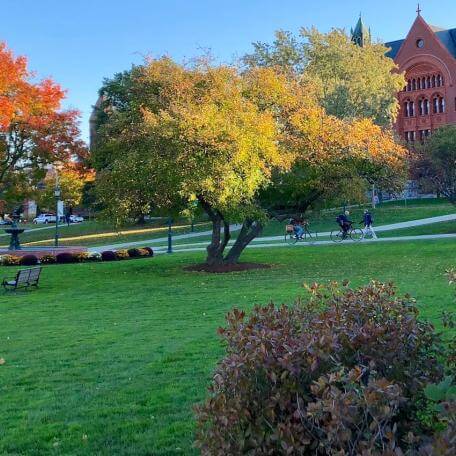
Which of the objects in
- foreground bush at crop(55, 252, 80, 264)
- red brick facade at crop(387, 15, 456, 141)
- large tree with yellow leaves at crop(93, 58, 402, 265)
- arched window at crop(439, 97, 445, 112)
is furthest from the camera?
arched window at crop(439, 97, 445, 112)

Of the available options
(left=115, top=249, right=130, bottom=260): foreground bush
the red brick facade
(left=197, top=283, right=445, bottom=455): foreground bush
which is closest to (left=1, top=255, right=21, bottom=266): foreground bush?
(left=115, top=249, right=130, bottom=260): foreground bush

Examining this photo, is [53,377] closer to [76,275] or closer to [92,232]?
[76,275]

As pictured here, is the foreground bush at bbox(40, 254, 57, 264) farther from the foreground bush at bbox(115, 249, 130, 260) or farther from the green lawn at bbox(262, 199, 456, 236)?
the green lawn at bbox(262, 199, 456, 236)

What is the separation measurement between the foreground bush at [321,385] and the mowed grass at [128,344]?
1670mm

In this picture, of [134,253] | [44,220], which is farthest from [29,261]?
[44,220]

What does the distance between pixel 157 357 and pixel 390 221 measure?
36717mm

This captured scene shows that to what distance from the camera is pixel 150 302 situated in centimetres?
1424

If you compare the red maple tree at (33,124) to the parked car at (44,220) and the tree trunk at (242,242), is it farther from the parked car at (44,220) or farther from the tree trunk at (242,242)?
the parked car at (44,220)

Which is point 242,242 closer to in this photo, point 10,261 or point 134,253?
point 134,253

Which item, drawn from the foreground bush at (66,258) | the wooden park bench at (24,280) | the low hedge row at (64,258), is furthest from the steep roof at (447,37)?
the wooden park bench at (24,280)

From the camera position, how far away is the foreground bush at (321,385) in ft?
8.82

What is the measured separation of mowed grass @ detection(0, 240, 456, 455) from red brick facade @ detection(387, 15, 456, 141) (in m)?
47.8

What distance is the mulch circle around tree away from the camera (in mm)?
21031

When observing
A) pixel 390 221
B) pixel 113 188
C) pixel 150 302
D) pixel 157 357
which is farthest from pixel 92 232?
pixel 157 357
